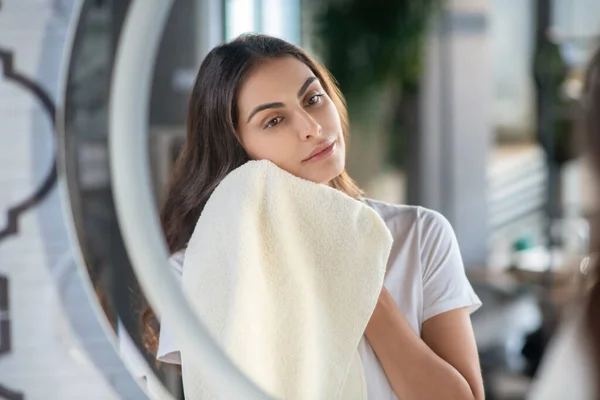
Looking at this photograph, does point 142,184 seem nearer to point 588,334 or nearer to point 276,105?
point 276,105

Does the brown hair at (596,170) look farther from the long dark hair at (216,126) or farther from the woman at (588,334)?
the long dark hair at (216,126)

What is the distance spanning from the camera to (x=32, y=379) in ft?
1.54

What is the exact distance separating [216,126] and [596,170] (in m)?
0.19

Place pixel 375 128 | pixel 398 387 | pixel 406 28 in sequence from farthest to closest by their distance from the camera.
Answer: pixel 406 28 < pixel 375 128 < pixel 398 387

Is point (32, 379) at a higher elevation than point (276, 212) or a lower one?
lower

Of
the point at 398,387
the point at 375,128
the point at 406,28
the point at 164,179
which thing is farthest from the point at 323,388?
the point at 406,28

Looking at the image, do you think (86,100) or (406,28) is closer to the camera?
(86,100)

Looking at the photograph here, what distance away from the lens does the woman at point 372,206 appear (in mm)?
382

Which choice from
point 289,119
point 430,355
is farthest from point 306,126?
point 430,355

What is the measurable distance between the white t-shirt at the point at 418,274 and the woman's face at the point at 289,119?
0.04 metres

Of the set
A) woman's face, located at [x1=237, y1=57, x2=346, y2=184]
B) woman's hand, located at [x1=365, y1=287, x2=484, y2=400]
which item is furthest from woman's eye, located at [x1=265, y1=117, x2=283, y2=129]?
woman's hand, located at [x1=365, y1=287, x2=484, y2=400]

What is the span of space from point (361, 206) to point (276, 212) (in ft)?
0.14

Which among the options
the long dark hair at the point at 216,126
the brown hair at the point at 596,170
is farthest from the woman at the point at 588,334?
the long dark hair at the point at 216,126

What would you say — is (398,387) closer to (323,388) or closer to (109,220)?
(323,388)
